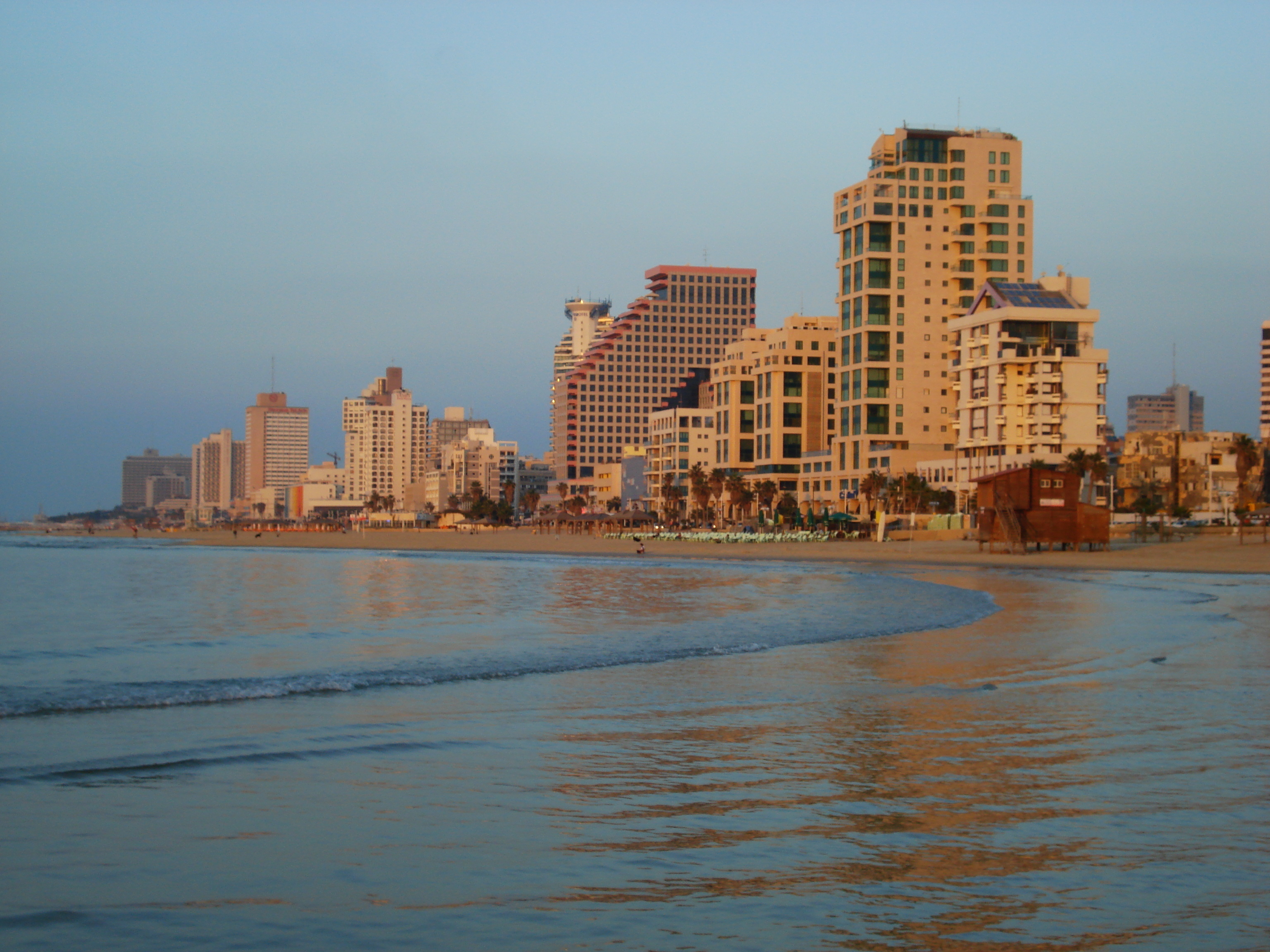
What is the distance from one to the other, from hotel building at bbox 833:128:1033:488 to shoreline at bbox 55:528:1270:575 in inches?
1068

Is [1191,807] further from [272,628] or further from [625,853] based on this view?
[272,628]

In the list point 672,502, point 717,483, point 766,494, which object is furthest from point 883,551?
point 672,502

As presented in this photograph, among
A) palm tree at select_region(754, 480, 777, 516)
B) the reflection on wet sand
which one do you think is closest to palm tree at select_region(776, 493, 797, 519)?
palm tree at select_region(754, 480, 777, 516)

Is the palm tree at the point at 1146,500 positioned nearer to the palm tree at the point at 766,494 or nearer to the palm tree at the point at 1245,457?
the palm tree at the point at 1245,457

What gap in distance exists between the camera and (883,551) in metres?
85.0

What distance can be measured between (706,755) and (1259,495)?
14529 centimetres

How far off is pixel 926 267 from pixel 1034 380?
26.4 metres

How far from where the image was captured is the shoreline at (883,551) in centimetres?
6334

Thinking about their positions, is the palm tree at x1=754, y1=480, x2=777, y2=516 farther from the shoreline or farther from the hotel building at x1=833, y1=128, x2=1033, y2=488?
the shoreline

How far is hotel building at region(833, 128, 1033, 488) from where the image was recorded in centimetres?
12656

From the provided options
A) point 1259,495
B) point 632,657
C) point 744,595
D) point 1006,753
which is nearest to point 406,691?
point 632,657

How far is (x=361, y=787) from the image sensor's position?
424 inches

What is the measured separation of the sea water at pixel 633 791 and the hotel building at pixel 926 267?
103m

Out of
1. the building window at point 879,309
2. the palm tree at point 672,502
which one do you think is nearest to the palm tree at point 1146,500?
the building window at point 879,309
